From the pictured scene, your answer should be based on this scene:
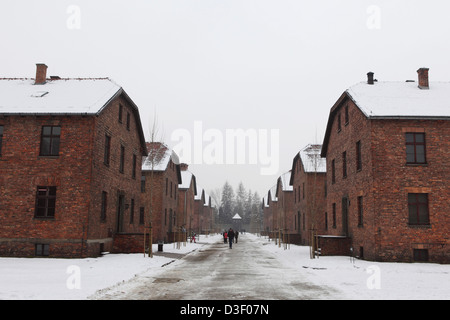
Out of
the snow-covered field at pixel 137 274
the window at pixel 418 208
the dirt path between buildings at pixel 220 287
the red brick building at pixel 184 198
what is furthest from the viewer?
the red brick building at pixel 184 198

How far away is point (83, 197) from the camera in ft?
63.6

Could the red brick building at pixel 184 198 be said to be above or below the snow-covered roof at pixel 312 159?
below

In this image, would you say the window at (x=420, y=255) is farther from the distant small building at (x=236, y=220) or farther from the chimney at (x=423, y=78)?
the distant small building at (x=236, y=220)

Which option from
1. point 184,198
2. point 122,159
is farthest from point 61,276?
point 184,198

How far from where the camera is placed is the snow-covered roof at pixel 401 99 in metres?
20.4

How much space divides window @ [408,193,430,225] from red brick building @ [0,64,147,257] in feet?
51.7

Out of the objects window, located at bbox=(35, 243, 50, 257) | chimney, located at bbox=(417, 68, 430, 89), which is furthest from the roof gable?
window, located at bbox=(35, 243, 50, 257)

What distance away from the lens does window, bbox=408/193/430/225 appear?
773 inches

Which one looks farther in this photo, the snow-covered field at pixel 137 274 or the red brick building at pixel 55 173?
the red brick building at pixel 55 173

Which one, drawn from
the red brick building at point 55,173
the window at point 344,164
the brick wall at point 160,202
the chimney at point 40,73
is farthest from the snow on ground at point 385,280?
the brick wall at point 160,202

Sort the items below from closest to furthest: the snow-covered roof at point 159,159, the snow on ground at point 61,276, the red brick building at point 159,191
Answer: the snow on ground at point 61,276, the red brick building at point 159,191, the snow-covered roof at point 159,159
